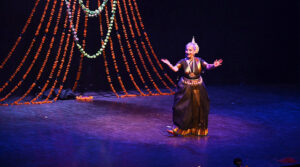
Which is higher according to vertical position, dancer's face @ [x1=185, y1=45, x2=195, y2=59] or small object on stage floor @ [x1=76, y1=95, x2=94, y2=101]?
dancer's face @ [x1=185, y1=45, x2=195, y2=59]

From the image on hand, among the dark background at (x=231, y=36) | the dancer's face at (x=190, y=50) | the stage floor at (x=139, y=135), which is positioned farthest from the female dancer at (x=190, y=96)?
the dark background at (x=231, y=36)

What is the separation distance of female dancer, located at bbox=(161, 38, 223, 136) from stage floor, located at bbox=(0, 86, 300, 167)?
Answer: 22 centimetres

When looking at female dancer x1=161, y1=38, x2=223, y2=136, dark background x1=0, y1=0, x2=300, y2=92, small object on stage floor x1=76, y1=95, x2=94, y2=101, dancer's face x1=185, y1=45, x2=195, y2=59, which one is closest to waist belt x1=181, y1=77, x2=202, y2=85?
female dancer x1=161, y1=38, x2=223, y2=136

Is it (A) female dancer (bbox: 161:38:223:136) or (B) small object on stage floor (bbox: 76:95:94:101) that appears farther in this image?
(B) small object on stage floor (bbox: 76:95:94:101)

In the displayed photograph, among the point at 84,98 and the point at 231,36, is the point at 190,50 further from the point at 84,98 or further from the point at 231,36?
the point at 231,36

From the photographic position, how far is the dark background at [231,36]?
32.3ft

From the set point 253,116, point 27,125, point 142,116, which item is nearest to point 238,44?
point 253,116

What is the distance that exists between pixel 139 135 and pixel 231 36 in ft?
21.8

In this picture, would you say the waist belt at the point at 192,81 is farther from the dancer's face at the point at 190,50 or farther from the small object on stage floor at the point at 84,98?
the small object on stage floor at the point at 84,98

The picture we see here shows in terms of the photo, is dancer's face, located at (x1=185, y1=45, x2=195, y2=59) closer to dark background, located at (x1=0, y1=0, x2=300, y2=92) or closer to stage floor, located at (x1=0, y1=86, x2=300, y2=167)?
stage floor, located at (x1=0, y1=86, x2=300, y2=167)

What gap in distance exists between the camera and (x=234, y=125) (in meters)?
5.61

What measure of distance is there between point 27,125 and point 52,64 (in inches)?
131

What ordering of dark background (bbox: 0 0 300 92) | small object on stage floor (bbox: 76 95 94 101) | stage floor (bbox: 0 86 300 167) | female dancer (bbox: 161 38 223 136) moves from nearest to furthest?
1. stage floor (bbox: 0 86 300 167)
2. female dancer (bbox: 161 38 223 136)
3. small object on stage floor (bbox: 76 95 94 101)
4. dark background (bbox: 0 0 300 92)

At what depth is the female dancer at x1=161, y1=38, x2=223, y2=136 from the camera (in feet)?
15.8
